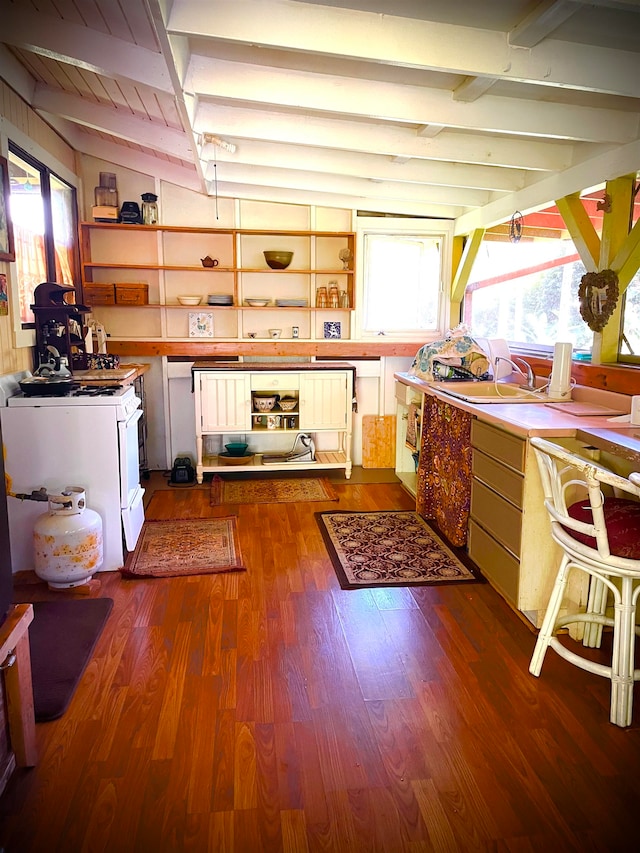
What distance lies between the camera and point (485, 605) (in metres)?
2.88

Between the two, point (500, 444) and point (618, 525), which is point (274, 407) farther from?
point (618, 525)

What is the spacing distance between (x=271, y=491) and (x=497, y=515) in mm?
2194

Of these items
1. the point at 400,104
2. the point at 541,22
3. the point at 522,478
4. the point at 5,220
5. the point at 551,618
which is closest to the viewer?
the point at 541,22

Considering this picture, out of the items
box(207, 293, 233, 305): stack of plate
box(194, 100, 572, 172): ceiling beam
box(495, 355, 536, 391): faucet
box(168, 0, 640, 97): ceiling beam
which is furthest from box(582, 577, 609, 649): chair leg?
box(207, 293, 233, 305): stack of plate

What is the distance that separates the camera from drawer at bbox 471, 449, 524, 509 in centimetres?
262

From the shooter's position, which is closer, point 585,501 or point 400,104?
point 585,501

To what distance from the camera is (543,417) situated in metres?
2.72

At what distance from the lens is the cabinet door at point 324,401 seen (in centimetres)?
486

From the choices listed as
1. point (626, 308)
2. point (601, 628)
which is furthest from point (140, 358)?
point (601, 628)

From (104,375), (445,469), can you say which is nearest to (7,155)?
(104,375)

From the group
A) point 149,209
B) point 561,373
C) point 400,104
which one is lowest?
point 561,373

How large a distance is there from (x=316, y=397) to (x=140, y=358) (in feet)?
5.07

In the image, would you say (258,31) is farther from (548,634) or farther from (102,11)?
(548,634)

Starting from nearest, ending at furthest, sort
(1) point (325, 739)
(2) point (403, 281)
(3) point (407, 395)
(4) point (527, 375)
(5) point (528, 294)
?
(1) point (325, 739) → (4) point (527, 375) → (5) point (528, 294) → (3) point (407, 395) → (2) point (403, 281)
